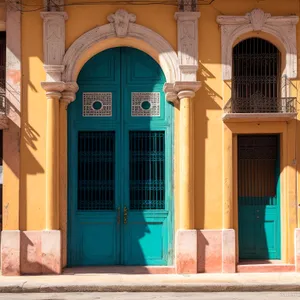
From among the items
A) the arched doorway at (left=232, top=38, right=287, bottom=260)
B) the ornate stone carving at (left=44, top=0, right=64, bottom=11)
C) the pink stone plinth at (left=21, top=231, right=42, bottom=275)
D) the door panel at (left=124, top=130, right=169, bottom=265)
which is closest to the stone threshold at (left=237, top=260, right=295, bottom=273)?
the arched doorway at (left=232, top=38, right=287, bottom=260)

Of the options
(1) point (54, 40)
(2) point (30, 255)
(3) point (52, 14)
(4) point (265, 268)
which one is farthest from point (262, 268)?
(3) point (52, 14)

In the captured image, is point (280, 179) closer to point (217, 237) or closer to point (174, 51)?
point (217, 237)

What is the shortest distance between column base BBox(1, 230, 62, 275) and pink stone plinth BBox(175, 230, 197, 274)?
7.75 ft

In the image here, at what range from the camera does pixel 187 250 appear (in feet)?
35.2

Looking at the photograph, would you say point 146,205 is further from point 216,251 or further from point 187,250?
point 216,251

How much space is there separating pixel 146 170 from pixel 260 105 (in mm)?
2645

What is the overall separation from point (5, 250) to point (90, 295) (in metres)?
2.23

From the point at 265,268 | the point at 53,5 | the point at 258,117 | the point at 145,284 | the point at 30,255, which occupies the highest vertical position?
the point at 53,5

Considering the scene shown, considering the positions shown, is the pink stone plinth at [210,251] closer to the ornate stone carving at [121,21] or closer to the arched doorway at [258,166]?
the arched doorway at [258,166]

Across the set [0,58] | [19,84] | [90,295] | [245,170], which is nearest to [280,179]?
[245,170]

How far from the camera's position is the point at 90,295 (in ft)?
30.9

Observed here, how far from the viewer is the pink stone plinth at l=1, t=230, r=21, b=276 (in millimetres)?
10625

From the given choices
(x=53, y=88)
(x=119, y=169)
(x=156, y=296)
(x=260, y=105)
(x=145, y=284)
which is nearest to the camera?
(x=156, y=296)

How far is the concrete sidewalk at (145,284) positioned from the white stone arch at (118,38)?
389 cm
